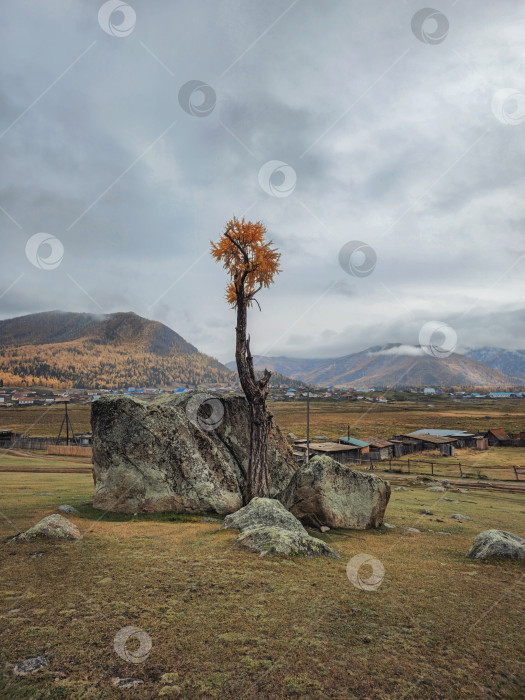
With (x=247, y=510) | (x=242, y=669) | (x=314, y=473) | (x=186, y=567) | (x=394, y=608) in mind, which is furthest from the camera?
(x=314, y=473)

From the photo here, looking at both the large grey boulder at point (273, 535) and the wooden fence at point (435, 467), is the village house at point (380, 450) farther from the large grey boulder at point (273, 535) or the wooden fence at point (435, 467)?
the large grey boulder at point (273, 535)

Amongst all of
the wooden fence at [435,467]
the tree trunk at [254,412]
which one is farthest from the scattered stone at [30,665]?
the wooden fence at [435,467]

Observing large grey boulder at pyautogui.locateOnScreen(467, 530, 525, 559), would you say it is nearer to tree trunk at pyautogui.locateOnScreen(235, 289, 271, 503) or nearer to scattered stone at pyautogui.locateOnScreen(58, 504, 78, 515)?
tree trunk at pyautogui.locateOnScreen(235, 289, 271, 503)

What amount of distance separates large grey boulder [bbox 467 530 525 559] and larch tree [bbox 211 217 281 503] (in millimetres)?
8456

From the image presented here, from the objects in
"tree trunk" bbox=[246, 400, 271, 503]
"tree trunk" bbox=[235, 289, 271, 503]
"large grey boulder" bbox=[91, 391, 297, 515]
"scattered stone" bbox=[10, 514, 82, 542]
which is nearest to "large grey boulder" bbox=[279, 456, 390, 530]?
"tree trunk" bbox=[246, 400, 271, 503]

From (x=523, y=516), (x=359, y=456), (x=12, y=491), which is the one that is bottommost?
(x=359, y=456)

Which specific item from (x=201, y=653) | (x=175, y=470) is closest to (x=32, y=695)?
(x=201, y=653)

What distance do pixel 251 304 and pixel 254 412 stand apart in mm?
5335

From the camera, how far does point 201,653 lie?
17.9ft

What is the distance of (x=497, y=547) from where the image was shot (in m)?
10.9

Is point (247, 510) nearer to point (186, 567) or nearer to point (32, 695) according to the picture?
point (186, 567)

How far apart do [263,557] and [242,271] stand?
40.6ft

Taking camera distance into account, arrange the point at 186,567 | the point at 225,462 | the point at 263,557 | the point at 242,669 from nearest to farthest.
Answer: the point at 242,669 < the point at 186,567 < the point at 263,557 < the point at 225,462

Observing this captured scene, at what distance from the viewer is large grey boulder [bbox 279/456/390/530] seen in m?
15.1
